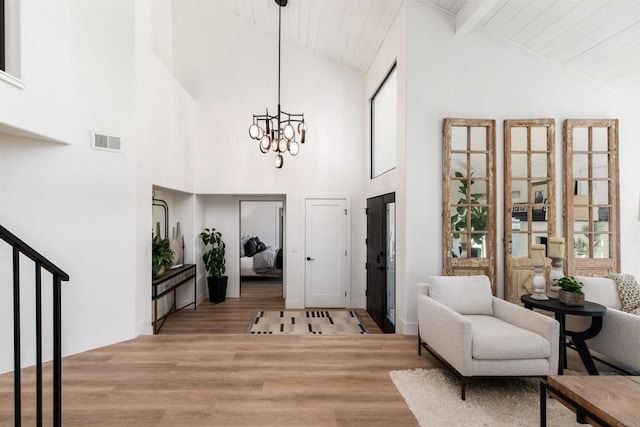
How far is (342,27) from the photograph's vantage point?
16.6 feet

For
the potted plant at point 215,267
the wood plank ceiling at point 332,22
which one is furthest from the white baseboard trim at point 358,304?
the wood plank ceiling at point 332,22

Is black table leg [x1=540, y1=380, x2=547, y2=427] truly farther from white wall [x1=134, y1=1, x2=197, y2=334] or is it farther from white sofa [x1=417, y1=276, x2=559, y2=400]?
white wall [x1=134, y1=1, x2=197, y2=334]

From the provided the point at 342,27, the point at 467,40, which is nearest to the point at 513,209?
the point at 467,40

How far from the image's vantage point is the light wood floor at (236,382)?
2445mm

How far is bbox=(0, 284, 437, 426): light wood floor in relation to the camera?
2445mm

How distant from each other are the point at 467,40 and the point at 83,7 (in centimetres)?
439

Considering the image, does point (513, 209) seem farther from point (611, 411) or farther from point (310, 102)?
point (310, 102)

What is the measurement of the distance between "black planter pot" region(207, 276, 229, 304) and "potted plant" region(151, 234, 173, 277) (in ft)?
5.53

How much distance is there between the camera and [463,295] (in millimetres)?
3451

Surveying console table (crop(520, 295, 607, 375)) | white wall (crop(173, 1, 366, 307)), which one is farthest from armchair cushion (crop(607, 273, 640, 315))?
white wall (crop(173, 1, 366, 307))

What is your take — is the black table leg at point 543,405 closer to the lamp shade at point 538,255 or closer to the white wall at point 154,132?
the lamp shade at point 538,255

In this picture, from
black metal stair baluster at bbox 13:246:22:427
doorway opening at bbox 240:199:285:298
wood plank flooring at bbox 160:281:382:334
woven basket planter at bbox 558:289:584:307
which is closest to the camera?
black metal stair baluster at bbox 13:246:22:427

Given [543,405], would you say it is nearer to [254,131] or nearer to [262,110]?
[254,131]

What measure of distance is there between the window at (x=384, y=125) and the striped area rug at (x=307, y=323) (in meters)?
2.36
